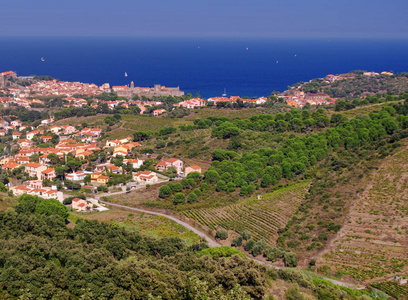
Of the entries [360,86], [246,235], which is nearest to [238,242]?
[246,235]

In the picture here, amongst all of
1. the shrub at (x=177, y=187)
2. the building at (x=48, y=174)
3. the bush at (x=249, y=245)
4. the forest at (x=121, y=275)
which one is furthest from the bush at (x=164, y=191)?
the building at (x=48, y=174)

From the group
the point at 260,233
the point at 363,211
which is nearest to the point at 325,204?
the point at 363,211

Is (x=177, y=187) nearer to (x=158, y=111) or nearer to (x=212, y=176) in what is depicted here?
(x=212, y=176)

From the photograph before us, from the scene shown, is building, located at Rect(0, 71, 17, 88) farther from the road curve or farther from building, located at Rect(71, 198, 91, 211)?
the road curve

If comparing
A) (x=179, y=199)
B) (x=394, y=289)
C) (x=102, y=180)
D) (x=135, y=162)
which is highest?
(x=394, y=289)

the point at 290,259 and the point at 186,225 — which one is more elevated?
the point at 290,259
